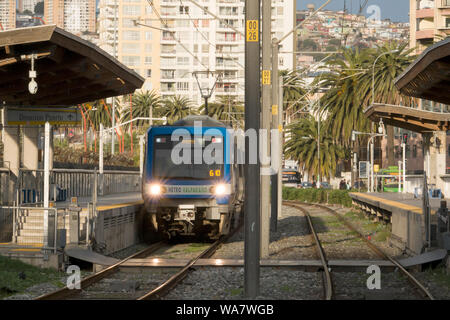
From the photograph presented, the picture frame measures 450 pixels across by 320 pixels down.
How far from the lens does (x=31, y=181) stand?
19562 mm

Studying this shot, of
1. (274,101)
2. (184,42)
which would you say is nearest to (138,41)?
(184,42)

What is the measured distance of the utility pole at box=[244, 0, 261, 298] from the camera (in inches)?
445

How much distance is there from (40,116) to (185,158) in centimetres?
411

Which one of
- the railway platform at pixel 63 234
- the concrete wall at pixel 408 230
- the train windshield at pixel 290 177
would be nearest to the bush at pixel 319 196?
the train windshield at pixel 290 177

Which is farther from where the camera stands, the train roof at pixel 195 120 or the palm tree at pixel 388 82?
the palm tree at pixel 388 82

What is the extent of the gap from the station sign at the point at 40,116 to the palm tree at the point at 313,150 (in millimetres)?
49894

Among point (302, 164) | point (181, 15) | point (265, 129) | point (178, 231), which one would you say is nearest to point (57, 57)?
point (265, 129)

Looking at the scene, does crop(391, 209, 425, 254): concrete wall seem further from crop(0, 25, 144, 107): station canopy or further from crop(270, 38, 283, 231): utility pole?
crop(0, 25, 144, 107): station canopy

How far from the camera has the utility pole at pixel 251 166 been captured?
37.1 feet

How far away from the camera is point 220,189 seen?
64.5 feet

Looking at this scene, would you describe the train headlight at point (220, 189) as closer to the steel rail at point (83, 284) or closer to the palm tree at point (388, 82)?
the steel rail at point (83, 284)
